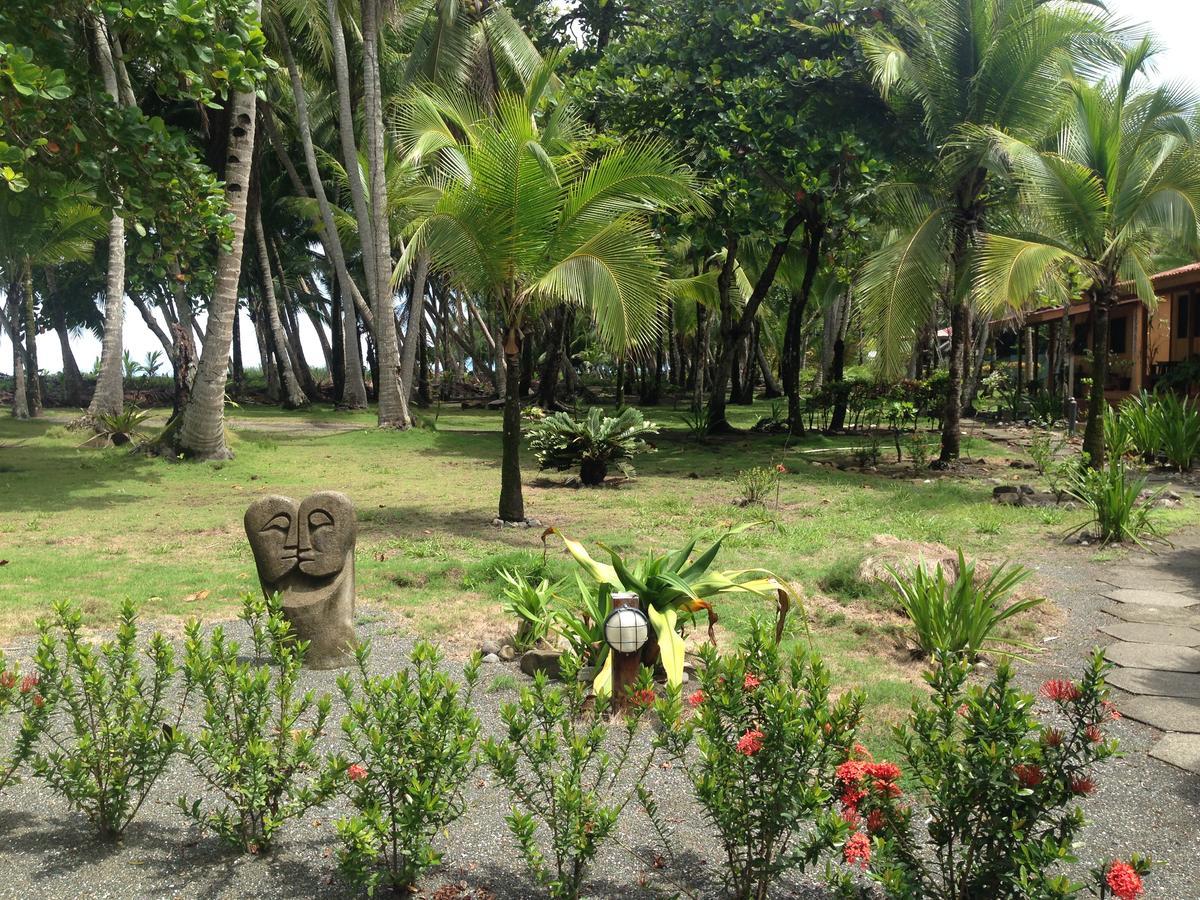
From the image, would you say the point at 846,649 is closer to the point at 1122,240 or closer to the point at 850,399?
the point at 1122,240

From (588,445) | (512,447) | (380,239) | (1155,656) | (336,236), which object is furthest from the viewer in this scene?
(336,236)

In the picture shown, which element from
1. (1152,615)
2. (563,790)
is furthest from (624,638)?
(1152,615)

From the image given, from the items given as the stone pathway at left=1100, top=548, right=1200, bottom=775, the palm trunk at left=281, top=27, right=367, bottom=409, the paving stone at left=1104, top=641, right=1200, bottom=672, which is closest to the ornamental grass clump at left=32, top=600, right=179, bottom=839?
the stone pathway at left=1100, top=548, right=1200, bottom=775

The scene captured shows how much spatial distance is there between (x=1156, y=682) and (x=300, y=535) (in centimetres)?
456

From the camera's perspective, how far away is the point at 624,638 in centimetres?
417

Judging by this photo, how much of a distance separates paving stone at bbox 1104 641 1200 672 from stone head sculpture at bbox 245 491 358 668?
13.8ft

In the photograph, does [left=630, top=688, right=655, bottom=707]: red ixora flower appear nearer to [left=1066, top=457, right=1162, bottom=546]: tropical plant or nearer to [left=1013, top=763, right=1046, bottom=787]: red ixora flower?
[left=1013, top=763, right=1046, bottom=787]: red ixora flower

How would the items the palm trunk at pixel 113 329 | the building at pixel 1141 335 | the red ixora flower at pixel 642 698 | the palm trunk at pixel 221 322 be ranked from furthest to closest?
the building at pixel 1141 335 < the palm trunk at pixel 113 329 < the palm trunk at pixel 221 322 < the red ixora flower at pixel 642 698

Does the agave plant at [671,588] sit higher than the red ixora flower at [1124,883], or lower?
higher

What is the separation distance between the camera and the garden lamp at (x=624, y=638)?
417cm

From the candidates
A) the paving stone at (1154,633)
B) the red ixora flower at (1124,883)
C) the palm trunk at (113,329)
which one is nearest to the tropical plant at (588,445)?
the paving stone at (1154,633)

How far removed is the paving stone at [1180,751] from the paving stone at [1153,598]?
2.54 meters

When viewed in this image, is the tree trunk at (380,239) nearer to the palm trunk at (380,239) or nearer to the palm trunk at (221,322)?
the palm trunk at (380,239)

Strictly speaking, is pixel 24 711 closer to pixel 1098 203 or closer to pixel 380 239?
pixel 1098 203
